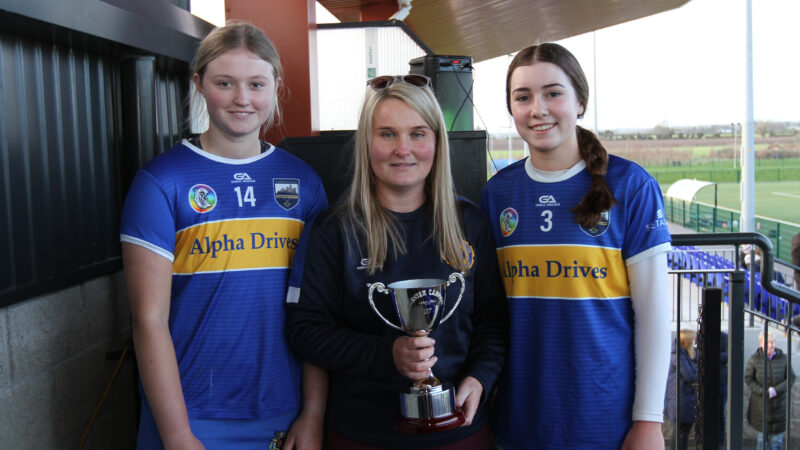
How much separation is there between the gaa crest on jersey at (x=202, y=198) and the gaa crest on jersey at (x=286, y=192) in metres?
0.19

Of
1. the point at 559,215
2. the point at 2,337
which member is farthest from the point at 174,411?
the point at 559,215

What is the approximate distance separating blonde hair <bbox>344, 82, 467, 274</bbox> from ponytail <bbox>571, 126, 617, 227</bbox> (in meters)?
0.37

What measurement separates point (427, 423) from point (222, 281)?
727 mm

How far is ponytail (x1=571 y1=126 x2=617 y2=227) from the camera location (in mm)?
1831

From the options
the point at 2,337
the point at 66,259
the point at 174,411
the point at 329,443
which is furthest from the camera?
the point at 66,259

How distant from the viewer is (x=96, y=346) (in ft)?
8.66

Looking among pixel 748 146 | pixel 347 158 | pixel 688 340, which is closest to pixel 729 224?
pixel 748 146

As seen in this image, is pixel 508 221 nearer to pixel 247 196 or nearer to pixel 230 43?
pixel 247 196

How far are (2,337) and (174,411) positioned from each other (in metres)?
0.81

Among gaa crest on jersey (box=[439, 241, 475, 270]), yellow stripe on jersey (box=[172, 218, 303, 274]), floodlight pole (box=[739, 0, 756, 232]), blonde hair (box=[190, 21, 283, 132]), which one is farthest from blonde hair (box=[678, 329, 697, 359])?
floodlight pole (box=[739, 0, 756, 232])

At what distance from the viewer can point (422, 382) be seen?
1.69m

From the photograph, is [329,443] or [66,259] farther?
[66,259]

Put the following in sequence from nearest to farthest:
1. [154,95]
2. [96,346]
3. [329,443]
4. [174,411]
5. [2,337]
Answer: [174,411] < [329,443] < [2,337] < [96,346] < [154,95]

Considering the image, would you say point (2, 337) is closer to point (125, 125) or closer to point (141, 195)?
point (141, 195)
